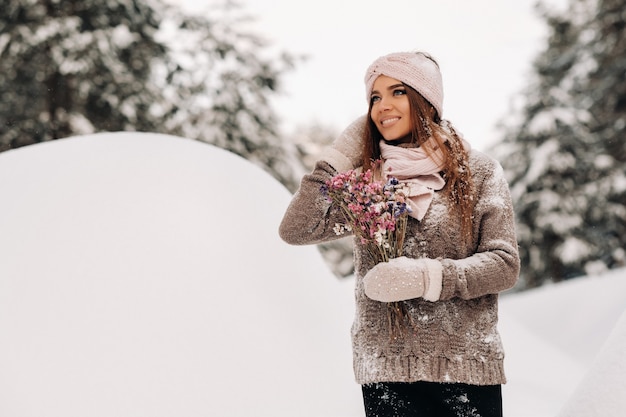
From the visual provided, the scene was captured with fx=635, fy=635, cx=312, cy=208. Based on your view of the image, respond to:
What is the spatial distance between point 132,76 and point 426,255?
27.8 feet

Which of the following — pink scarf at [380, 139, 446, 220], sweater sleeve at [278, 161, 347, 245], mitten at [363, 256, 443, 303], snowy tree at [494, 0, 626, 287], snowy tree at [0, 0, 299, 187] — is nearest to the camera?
mitten at [363, 256, 443, 303]

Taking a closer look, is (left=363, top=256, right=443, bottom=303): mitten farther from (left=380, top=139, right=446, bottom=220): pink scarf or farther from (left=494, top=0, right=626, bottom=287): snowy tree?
(left=494, top=0, right=626, bottom=287): snowy tree

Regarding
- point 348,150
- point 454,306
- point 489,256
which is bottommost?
point 454,306

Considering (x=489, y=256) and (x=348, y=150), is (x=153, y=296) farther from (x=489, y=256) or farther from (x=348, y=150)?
(x=489, y=256)

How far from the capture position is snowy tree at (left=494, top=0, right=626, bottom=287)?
544 inches

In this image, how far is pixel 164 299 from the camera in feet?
10.2

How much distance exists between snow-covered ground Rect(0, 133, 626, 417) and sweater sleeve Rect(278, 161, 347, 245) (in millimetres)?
1075

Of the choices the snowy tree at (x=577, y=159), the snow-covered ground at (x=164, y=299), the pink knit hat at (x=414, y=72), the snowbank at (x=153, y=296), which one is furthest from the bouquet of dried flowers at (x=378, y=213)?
the snowy tree at (x=577, y=159)

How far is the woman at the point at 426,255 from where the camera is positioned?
1728mm

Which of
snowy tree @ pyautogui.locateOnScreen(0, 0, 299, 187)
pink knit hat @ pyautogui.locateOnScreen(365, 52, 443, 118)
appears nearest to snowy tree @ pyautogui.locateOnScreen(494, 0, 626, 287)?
snowy tree @ pyautogui.locateOnScreen(0, 0, 299, 187)

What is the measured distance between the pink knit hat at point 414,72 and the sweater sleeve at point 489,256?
1.00 feet

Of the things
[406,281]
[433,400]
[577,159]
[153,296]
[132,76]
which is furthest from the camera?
[577,159]

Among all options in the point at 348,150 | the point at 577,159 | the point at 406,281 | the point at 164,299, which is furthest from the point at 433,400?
the point at 577,159

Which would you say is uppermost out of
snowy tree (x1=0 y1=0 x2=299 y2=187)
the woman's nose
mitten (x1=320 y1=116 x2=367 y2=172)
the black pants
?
snowy tree (x1=0 y1=0 x2=299 y2=187)
